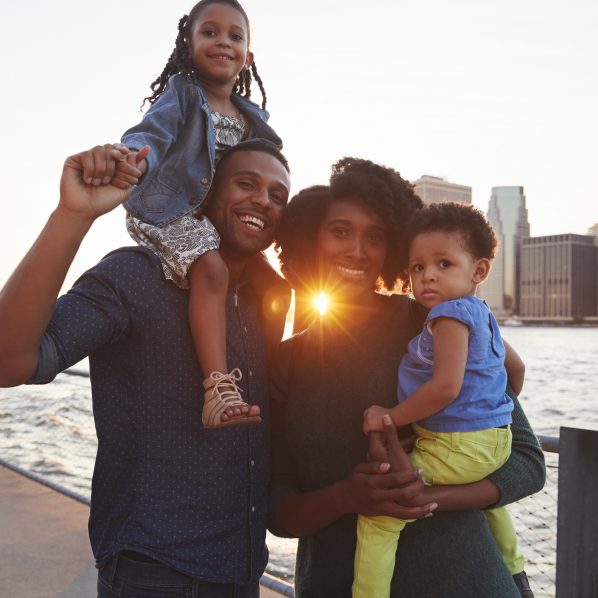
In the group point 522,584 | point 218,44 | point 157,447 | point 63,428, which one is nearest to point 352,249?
point 157,447

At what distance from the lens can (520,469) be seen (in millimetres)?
2064

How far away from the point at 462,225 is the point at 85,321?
125 centimetres

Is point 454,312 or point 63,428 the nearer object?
point 454,312

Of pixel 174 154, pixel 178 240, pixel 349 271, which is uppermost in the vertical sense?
pixel 174 154

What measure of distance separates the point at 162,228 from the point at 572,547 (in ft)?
6.60

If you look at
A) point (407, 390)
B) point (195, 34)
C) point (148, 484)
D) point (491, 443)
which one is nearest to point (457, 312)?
point (407, 390)

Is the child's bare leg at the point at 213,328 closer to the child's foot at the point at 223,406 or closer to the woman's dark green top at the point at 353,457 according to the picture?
the child's foot at the point at 223,406

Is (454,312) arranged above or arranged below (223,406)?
above

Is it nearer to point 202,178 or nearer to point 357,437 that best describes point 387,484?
point 357,437

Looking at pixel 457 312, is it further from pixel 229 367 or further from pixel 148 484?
pixel 148 484

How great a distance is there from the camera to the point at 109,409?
1926 mm

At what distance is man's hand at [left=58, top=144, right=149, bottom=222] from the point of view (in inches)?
61.1

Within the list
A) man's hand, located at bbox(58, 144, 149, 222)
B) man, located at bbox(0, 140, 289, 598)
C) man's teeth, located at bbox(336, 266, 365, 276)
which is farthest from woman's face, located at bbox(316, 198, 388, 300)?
man's hand, located at bbox(58, 144, 149, 222)

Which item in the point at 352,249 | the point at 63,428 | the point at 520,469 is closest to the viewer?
the point at 520,469
